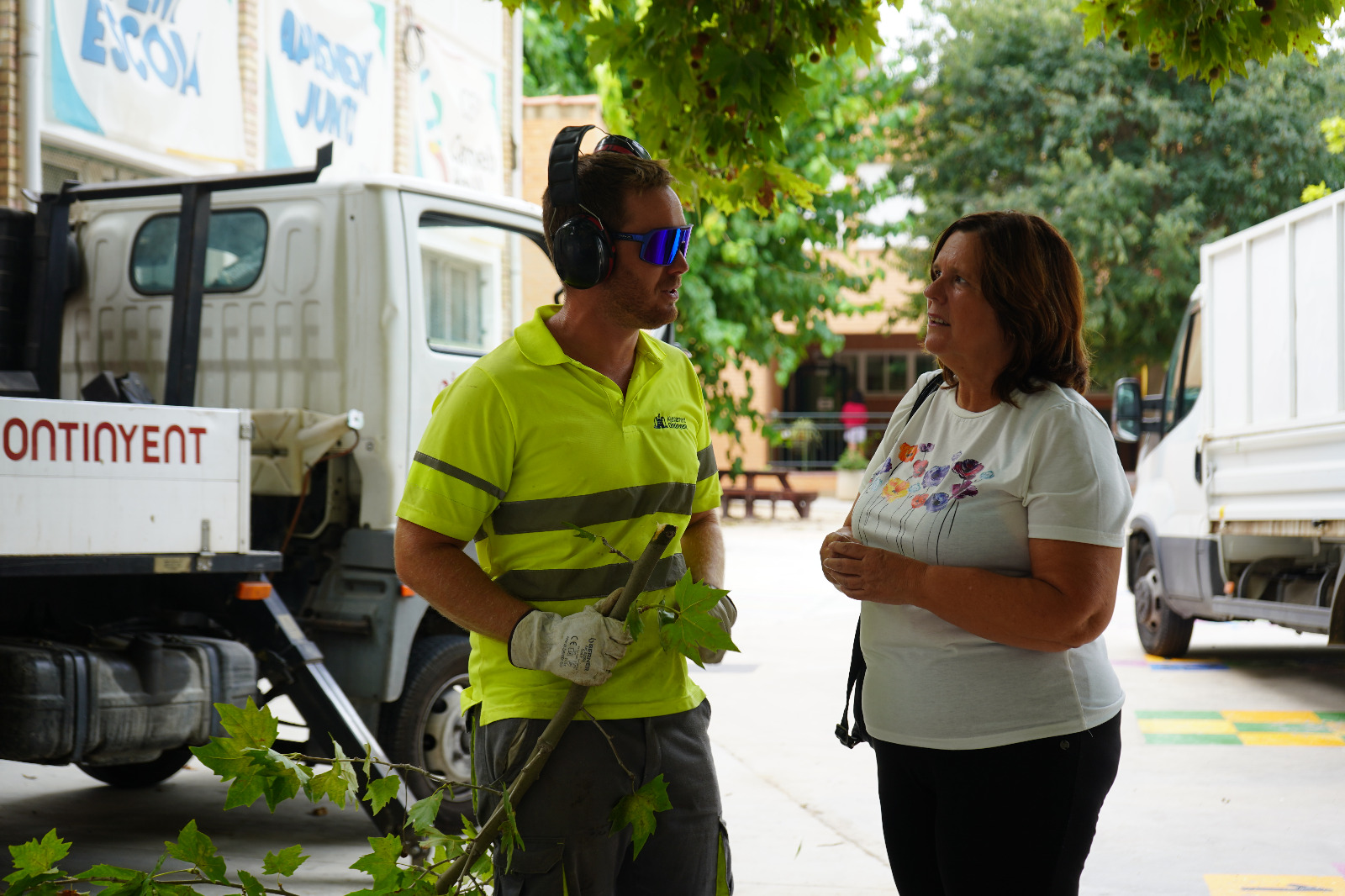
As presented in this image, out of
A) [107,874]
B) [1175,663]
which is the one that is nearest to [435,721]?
[107,874]

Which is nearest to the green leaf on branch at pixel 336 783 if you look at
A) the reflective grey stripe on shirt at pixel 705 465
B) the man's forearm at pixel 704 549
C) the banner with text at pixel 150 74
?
the man's forearm at pixel 704 549

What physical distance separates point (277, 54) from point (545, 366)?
974 cm

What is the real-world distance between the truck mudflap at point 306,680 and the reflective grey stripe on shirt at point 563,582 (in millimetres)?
2390

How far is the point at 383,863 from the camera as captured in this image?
2.13m

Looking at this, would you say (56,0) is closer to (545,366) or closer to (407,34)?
(407,34)

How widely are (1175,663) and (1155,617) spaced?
37 cm

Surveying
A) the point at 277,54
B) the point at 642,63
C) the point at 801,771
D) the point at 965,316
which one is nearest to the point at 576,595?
the point at 965,316

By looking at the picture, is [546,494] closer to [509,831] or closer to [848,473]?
[509,831]

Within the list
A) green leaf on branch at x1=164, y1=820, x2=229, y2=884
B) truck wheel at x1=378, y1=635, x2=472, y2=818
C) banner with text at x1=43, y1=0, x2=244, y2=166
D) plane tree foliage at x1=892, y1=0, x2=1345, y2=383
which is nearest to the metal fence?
plane tree foliage at x1=892, y1=0, x2=1345, y2=383

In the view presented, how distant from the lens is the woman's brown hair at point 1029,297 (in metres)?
2.36

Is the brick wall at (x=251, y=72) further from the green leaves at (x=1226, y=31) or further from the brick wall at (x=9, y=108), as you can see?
the green leaves at (x=1226, y=31)

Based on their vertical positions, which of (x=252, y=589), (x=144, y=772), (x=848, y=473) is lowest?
(x=144, y=772)

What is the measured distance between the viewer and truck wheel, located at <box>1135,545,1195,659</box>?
9.45m

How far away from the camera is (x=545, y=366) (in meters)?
2.36
